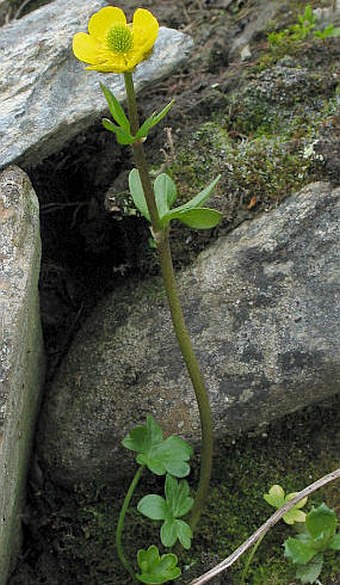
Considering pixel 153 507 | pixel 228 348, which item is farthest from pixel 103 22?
pixel 153 507

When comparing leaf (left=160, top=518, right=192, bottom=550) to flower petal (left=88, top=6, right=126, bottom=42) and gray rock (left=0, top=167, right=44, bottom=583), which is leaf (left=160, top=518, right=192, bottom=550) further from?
flower petal (left=88, top=6, right=126, bottom=42)

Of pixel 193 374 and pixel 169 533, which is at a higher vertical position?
pixel 193 374

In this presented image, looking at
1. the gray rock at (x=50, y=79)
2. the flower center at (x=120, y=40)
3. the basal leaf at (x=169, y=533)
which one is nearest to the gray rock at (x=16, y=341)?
the gray rock at (x=50, y=79)

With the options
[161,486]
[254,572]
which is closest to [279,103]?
[161,486]

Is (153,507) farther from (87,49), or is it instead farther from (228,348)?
(87,49)

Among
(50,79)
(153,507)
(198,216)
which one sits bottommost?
(153,507)

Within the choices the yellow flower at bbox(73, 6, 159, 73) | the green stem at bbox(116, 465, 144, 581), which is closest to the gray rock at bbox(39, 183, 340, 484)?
the green stem at bbox(116, 465, 144, 581)
